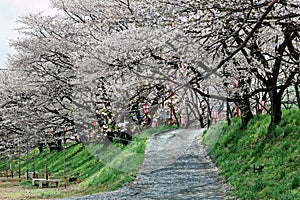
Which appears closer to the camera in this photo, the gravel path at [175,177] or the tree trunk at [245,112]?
the gravel path at [175,177]

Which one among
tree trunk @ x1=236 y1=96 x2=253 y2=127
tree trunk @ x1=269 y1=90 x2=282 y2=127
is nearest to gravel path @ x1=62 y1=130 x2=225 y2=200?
tree trunk @ x1=236 y1=96 x2=253 y2=127

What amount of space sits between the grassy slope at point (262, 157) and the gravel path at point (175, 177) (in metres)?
0.49

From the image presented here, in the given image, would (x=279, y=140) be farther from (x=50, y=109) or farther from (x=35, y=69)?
(x=50, y=109)

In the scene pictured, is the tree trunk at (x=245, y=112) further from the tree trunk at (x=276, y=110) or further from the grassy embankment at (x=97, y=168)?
the grassy embankment at (x=97, y=168)

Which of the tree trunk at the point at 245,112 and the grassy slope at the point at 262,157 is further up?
the tree trunk at the point at 245,112

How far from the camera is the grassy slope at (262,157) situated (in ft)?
29.7

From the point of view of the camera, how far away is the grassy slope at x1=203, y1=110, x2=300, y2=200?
9.05m

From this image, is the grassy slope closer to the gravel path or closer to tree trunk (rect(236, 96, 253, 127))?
tree trunk (rect(236, 96, 253, 127))

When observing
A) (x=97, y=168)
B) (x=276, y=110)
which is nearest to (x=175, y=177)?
(x=276, y=110)

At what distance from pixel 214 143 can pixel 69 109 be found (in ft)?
25.4

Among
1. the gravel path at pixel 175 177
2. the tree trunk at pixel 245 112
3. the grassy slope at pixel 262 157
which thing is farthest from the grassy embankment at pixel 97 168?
the tree trunk at pixel 245 112

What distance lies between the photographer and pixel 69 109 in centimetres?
2202

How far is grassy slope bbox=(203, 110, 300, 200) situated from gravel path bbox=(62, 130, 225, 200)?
49 centimetres

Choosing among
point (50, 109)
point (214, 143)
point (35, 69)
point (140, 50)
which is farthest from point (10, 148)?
point (140, 50)
